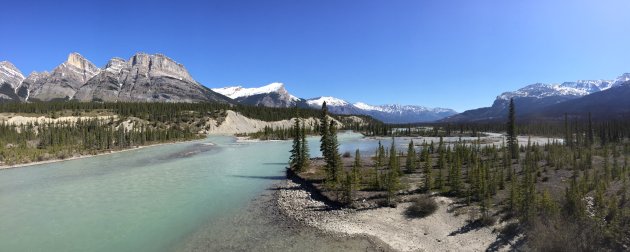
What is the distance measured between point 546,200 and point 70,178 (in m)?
65.8

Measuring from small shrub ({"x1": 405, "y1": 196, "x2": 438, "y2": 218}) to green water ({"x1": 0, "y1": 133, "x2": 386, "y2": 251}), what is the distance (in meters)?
12.7

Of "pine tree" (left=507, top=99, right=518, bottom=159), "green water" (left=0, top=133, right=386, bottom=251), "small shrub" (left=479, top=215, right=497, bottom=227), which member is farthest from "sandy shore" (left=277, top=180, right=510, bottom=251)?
"pine tree" (left=507, top=99, right=518, bottom=159)

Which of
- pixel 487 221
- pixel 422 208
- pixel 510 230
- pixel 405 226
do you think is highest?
pixel 422 208

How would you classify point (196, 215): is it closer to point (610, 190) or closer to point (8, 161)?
point (610, 190)

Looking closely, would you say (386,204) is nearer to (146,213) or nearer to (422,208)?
(422,208)

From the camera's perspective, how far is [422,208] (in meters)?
32.8

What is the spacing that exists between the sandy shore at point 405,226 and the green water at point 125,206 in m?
5.26

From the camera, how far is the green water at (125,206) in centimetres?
2858

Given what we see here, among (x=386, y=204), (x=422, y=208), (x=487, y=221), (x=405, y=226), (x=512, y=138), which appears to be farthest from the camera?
(x=512, y=138)

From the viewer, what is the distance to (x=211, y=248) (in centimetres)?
2619

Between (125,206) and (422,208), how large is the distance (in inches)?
1223

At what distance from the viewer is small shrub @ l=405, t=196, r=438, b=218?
32688 millimetres

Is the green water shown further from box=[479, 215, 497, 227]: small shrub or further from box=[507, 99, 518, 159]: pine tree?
→ box=[507, 99, 518, 159]: pine tree

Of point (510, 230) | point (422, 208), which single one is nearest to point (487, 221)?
point (510, 230)
